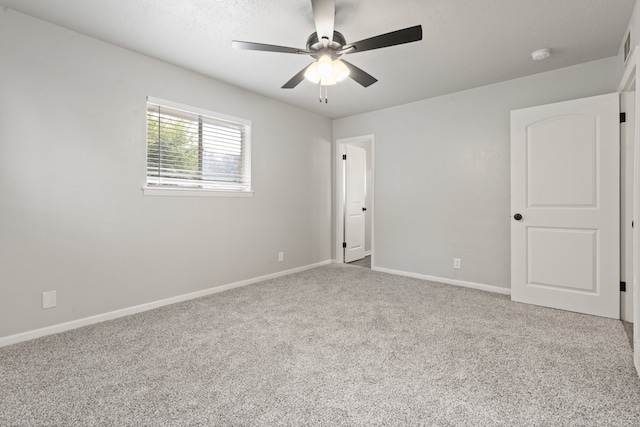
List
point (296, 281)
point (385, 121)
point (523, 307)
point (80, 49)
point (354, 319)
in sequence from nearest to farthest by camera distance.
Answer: point (80, 49) → point (354, 319) → point (523, 307) → point (296, 281) → point (385, 121)

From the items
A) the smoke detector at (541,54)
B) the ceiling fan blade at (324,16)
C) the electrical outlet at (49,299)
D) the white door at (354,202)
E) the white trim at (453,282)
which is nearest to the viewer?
the ceiling fan blade at (324,16)

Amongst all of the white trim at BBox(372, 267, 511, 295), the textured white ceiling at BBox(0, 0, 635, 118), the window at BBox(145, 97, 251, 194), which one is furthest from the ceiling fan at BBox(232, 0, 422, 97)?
the white trim at BBox(372, 267, 511, 295)

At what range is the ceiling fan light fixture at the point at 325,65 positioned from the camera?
2094mm

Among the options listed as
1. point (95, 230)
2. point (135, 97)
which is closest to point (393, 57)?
point (135, 97)

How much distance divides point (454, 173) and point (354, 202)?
1.99 m

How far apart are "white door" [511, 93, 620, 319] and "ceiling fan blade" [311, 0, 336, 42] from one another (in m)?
2.41

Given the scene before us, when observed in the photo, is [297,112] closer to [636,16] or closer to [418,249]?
[418,249]

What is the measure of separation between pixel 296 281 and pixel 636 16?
3.91 metres

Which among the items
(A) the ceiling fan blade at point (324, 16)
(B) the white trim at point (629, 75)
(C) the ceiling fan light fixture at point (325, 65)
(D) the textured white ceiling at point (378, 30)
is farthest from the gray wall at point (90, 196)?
(B) the white trim at point (629, 75)

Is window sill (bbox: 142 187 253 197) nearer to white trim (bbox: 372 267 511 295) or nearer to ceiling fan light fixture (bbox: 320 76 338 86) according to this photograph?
ceiling fan light fixture (bbox: 320 76 338 86)

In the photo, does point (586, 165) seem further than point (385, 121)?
No

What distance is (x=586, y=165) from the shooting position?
2.86 metres

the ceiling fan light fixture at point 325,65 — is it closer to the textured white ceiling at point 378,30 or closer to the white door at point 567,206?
the textured white ceiling at point 378,30

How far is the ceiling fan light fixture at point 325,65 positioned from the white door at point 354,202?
3062 millimetres
